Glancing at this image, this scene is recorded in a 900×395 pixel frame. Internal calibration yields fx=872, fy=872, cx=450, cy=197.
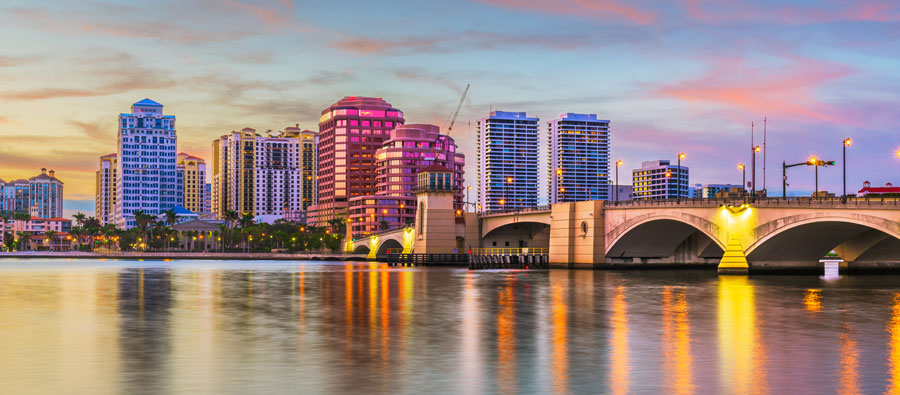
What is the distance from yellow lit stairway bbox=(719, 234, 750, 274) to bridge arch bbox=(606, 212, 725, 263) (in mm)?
2740

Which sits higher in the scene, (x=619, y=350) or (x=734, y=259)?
(x=734, y=259)

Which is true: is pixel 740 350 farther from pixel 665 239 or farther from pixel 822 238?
pixel 665 239

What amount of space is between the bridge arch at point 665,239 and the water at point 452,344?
35.8 m

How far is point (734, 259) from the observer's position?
293ft

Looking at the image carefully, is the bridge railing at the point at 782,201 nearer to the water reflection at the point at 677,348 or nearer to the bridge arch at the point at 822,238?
the bridge arch at the point at 822,238

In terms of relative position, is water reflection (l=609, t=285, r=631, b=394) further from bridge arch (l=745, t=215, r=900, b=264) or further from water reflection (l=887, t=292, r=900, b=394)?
bridge arch (l=745, t=215, r=900, b=264)

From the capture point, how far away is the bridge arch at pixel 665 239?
96.0 meters

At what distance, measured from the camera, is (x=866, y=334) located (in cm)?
3516

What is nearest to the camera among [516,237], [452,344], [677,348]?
[677,348]

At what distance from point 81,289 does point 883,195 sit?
73.1m

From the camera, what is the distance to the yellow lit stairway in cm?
8850

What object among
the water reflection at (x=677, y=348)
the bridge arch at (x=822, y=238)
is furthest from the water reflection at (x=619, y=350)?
the bridge arch at (x=822, y=238)

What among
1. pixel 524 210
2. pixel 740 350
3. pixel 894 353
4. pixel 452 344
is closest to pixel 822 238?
pixel 524 210

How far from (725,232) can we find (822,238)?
1009cm
